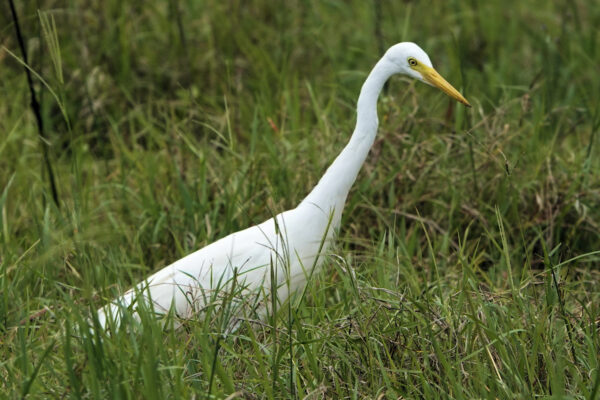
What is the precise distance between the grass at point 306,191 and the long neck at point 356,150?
0.20 m

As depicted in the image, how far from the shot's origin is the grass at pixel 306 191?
2262mm

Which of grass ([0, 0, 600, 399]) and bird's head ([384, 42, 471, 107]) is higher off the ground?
bird's head ([384, 42, 471, 107])

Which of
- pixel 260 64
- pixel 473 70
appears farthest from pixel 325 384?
pixel 473 70

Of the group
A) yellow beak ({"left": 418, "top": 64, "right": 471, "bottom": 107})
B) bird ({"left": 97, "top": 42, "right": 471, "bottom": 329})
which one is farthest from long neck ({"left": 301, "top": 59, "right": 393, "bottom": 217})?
yellow beak ({"left": 418, "top": 64, "right": 471, "bottom": 107})

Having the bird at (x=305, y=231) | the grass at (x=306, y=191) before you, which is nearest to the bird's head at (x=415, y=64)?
the bird at (x=305, y=231)

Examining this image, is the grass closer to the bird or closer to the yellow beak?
the bird

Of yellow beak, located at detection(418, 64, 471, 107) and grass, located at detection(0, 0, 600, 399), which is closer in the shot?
grass, located at detection(0, 0, 600, 399)

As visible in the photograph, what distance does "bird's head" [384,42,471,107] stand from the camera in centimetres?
288

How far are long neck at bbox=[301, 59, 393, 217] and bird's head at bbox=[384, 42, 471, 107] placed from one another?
0.04m

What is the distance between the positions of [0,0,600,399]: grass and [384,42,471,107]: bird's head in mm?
360

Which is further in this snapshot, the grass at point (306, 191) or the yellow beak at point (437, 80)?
the yellow beak at point (437, 80)

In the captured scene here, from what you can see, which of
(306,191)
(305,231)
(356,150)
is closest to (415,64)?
(356,150)

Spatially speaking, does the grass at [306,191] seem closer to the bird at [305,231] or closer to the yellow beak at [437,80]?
the bird at [305,231]

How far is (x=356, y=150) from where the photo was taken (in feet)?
9.53
